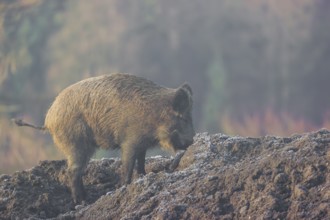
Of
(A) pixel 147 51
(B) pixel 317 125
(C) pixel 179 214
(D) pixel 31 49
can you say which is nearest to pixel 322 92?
(B) pixel 317 125

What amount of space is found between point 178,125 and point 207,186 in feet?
6.02

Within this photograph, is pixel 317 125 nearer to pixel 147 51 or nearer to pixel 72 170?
pixel 147 51

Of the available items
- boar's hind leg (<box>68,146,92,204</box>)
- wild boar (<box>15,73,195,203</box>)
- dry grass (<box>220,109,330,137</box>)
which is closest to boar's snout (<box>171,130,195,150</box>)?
wild boar (<box>15,73,195,203</box>)

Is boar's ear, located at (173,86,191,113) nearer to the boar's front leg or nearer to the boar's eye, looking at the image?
the boar's eye

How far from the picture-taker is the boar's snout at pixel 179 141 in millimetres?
10969

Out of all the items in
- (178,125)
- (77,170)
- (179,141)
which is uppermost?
(178,125)

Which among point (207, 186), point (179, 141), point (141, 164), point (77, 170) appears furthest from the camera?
point (141, 164)

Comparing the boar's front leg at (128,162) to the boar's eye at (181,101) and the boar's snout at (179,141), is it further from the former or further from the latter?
the boar's eye at (181,101)

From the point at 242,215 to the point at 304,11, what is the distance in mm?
29319

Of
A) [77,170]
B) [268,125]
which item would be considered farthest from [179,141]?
[268,125]

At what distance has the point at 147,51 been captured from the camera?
36.6 metres

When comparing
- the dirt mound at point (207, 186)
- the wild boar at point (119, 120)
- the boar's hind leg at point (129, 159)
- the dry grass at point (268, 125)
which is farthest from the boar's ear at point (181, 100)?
the dry grass at point (268, 125)

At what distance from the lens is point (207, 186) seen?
929 centimetres

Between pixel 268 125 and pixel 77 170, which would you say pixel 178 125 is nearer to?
pixel 77 170
